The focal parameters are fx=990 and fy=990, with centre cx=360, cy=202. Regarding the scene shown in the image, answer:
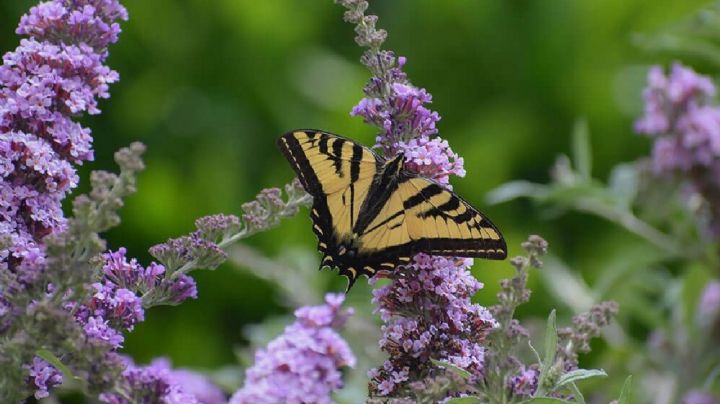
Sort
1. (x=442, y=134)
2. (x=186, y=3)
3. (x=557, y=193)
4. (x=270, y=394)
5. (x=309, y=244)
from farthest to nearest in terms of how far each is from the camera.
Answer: (x=186, y=3) → (x=442, y=134) → (x=309, y=244) → (x=557, y=193) → (x=270, y=394)

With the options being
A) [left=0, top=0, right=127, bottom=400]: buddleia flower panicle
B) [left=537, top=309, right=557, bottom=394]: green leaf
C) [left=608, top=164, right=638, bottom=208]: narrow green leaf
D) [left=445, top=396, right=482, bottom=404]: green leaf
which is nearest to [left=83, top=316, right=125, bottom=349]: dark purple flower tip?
[left=0, top=0, right=127, bottom=400]: buddleia flower panicle

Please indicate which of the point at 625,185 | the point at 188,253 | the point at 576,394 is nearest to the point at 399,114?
the point at 188,253

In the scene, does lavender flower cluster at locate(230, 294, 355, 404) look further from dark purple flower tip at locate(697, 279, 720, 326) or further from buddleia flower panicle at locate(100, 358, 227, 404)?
dark purple flower tip at locate(697, 279, 720, 326)

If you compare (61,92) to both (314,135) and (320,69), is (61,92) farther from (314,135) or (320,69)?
(320,69)

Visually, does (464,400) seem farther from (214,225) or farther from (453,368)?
(214,225)

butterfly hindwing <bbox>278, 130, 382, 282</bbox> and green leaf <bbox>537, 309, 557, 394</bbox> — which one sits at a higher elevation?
butterfly hindwing <bbox>278, 130, 382, 282</bbox>

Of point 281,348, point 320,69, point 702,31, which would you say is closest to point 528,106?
point 320,69

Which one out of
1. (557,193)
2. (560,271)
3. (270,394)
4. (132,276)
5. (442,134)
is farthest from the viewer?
(442,134)

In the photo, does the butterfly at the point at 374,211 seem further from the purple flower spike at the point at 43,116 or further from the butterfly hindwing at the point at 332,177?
the purple flower spike at the point at 43,116
